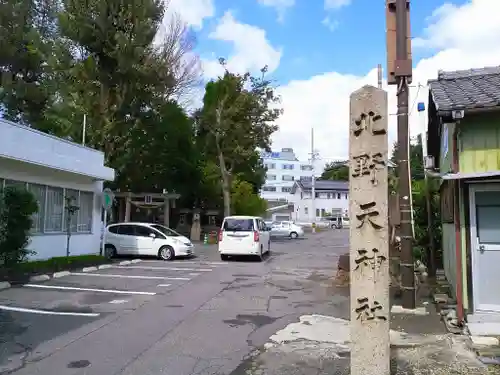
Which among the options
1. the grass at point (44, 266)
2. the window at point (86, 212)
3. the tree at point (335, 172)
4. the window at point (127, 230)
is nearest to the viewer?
the grass at point (44, 266)

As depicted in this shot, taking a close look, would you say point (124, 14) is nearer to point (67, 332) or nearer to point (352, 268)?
point (67, 332)

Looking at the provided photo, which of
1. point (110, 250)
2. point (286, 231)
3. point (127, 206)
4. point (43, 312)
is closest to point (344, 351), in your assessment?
point (43, 312)

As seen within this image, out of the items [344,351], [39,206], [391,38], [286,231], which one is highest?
[391,38]

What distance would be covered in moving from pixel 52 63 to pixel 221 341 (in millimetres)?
22192

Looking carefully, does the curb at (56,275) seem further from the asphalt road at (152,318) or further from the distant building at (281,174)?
the distant building at (281,174)

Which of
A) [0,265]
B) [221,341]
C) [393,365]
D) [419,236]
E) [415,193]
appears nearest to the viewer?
[393,365]

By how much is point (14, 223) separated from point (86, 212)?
20.8 ft

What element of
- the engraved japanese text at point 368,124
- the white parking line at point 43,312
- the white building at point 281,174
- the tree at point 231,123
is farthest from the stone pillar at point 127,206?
the white building at point 281,174

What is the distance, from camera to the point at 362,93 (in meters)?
6.09

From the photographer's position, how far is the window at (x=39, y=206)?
16125 mm

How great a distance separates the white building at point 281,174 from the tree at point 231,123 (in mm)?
60615

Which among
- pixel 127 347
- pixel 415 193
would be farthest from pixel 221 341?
pixel 415 193

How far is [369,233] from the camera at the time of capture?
584 cm

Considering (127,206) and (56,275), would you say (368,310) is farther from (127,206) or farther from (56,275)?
(127,206)
